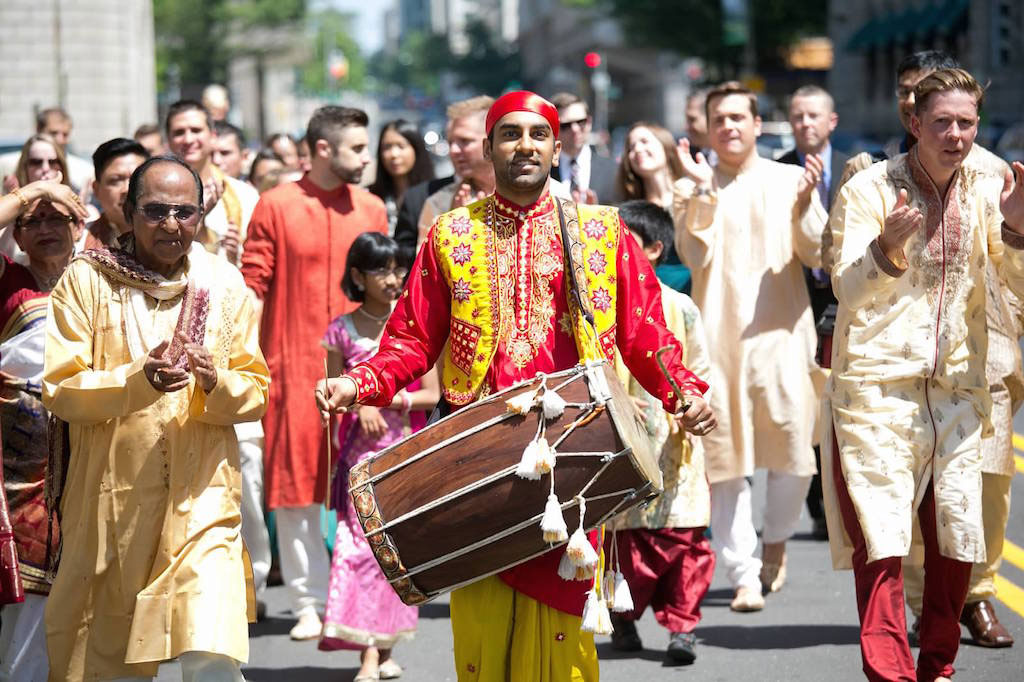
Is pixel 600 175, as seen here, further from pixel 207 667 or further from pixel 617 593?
pixel 207 667

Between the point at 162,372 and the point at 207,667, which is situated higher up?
the point at 162,372

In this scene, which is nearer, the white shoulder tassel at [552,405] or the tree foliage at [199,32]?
the white shoulder tassel at [552,405]

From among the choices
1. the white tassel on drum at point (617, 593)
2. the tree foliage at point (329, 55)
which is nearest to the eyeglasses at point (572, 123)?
the white tassel on drum at point (617, 593)

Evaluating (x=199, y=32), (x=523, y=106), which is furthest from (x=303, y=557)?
(x=199, y=32)

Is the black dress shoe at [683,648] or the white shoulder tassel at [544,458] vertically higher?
the white shoulder tassel at [544,458]

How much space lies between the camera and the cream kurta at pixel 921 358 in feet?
19.3

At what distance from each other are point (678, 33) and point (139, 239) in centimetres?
5560

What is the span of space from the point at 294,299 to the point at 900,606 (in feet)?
11.0

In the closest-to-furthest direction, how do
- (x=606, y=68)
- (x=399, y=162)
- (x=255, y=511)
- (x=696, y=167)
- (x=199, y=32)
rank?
1. (x=255, y=511)
2. (x=696, y=167)
3. (x=399, y=162)
4. (x=199, y=32)
5. (x=606, y=68)

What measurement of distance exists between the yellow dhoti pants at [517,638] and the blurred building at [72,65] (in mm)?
32941

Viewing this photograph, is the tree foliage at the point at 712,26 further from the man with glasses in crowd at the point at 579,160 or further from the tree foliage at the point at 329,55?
the tree foliage at the point at 329,55

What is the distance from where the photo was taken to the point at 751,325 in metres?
7.96

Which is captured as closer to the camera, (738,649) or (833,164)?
(738,649)

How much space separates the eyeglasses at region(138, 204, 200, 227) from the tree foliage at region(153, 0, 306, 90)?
60.2 metres
